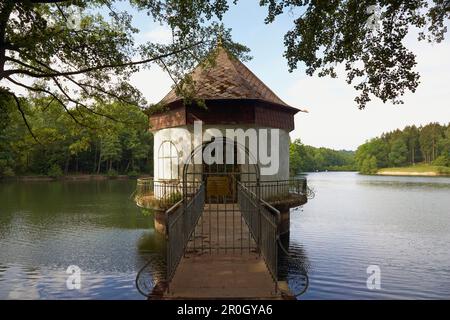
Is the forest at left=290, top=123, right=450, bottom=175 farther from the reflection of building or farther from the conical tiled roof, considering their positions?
the reflection of building

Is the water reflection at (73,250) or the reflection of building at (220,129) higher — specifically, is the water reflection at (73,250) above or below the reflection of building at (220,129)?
below

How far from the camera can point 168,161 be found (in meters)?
17.9

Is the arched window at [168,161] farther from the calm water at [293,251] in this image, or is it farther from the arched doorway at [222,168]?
the calm water at [293,251]

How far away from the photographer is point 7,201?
112ft

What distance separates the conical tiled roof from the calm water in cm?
728

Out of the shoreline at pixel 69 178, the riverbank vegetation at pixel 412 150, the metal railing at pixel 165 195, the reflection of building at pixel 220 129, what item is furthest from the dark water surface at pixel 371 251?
the riverbank vegetation at pixel 412 150

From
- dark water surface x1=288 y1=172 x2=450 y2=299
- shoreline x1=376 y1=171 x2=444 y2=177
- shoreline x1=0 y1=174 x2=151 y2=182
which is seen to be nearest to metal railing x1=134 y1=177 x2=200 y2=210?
dark water surface x1=288 y1=172 x2=450 y2=299

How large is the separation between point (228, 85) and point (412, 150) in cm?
12869

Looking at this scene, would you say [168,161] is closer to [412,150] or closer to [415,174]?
[415,174]

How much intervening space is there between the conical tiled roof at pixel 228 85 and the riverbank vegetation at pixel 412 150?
107948 millimetres

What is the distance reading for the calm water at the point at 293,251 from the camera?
38.5 ft

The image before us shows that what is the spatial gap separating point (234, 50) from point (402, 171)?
119211 mm
